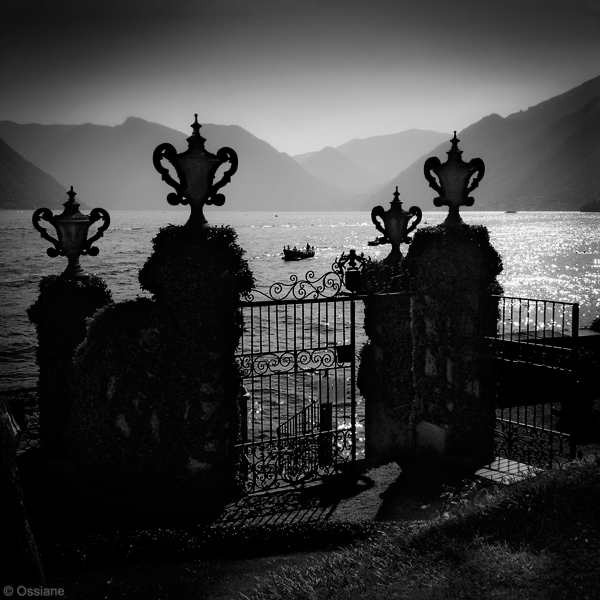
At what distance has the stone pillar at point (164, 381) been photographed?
904cm

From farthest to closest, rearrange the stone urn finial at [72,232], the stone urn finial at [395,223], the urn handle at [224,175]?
the stone urn finial at [395,223], the stone urn finial at [72,232], the urn handle at [224,175]

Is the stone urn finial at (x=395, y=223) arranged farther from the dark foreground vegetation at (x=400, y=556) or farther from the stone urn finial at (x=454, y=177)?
the dark foreground vegetation at (x=400, y=556)

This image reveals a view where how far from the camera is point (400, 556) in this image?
662 centimetres

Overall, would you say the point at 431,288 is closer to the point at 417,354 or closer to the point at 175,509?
the point at 417,354

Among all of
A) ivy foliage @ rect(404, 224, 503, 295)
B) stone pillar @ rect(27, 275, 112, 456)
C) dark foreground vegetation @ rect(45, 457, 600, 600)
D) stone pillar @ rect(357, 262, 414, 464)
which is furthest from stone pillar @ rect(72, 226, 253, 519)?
ivy foliage @ rect(404, 224, 503, 295)

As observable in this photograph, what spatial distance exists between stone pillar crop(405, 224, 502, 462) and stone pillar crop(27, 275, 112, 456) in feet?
19.5

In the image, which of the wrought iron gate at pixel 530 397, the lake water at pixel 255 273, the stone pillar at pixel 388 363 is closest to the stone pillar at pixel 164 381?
the stone pillar at pixel 388 363

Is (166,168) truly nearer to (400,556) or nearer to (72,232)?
(72,232)

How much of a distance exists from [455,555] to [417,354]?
18.4 ft

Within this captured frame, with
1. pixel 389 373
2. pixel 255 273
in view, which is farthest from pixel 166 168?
pixel 255 273

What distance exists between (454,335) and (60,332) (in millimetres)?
7122

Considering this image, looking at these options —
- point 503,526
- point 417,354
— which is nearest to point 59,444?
point 417,354

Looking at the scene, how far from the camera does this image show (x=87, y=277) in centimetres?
1073

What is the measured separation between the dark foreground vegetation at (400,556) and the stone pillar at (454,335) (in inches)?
111
